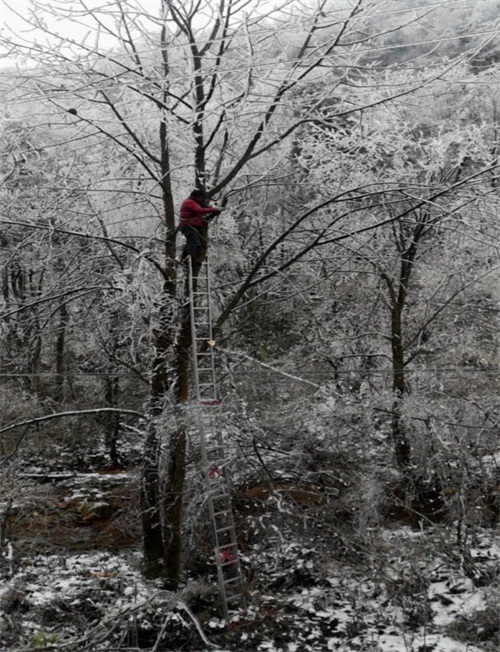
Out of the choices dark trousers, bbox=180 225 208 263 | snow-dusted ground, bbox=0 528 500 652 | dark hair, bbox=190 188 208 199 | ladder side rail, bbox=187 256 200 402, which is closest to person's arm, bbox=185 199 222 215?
dark hair, bbox=190 188 208 199

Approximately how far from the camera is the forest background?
20.7 feet

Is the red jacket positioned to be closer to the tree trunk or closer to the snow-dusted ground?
the snow-dusted ground

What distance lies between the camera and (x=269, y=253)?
803 centimetres

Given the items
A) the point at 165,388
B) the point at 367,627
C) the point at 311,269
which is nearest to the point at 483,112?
the point at 311,269

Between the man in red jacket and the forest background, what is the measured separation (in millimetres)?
231

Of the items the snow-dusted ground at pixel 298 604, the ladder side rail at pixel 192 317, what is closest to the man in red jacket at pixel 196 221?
the ladder side rail at pixel 192 317

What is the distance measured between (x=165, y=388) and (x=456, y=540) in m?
5.21

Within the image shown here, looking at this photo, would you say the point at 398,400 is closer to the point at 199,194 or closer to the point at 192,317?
the point at 192,317

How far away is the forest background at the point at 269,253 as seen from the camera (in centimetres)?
630

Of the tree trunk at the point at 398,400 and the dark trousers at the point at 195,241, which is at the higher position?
the dark trousers at the point at 195,241

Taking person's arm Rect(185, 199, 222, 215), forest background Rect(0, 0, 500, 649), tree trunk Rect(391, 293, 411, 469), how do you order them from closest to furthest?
forest background Rect(0, 0, 500, 649) → person's arm Rect(185, 199, 222, 215) → tree trunk Rect(391, 293, 411, 469)

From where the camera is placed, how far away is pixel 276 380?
45.0 ft

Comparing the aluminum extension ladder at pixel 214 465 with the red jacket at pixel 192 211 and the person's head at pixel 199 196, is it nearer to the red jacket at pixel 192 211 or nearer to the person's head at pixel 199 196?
the red jacket at pixel 192 211

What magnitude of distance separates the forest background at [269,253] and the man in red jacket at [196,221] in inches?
9.1
